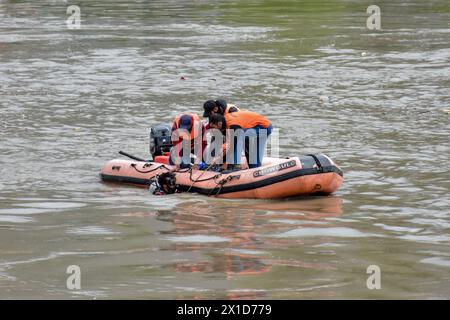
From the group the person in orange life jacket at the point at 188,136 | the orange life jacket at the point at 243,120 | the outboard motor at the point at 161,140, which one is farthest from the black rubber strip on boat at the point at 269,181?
the outboard motor at the point at 161,140

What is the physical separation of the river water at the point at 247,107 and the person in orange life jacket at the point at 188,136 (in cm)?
79

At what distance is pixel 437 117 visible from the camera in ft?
73.1

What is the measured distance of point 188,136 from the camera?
15641mm

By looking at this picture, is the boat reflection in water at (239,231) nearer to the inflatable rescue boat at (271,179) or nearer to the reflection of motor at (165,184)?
the inflatable rescue boat at (271,179)

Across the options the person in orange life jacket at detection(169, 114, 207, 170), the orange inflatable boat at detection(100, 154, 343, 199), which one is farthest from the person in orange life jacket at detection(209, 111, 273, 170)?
the person in orange life jacket at detection(169, 114, 207, 170)

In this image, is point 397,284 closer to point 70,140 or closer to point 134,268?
point 134,268

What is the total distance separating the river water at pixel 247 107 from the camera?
34.5 feet

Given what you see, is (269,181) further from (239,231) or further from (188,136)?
(239,231)

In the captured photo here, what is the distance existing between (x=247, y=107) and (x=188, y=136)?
860 cm

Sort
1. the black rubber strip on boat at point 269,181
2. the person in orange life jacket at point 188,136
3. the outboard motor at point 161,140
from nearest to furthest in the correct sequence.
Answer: the black rubber strip on boat at point 269,181, the person in orange life jacket at point 188,136, the outboard motor at point 161,140

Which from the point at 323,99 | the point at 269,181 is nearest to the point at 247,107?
the point at 323,99

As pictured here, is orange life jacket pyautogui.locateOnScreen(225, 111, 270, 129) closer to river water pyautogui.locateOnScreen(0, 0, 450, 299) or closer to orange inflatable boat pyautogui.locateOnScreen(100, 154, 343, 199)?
orange inflatable boat pyautogui.locateOnScreen(100, 154, 343, 199)

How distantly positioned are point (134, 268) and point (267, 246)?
1579mm

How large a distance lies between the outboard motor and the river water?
0.93m
